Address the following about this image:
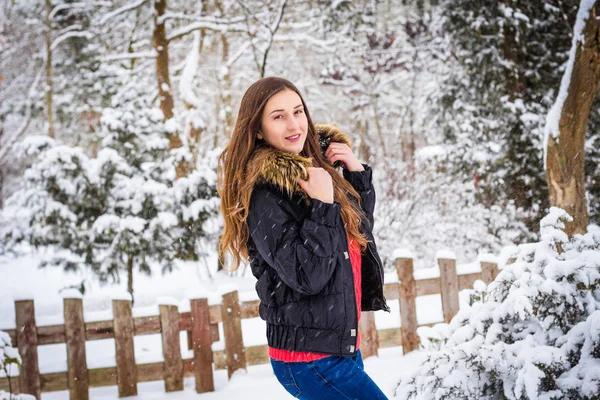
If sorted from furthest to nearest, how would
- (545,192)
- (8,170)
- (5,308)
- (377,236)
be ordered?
(8,170), (377,236), (545,192), (5,308)

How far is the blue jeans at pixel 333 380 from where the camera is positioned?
1.78 m

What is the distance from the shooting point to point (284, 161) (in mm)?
1846

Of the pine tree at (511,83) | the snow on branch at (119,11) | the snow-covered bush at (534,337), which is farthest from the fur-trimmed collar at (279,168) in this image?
the snow on branch at (119,11)

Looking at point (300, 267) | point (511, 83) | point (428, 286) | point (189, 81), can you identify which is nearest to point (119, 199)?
point (189, 81)

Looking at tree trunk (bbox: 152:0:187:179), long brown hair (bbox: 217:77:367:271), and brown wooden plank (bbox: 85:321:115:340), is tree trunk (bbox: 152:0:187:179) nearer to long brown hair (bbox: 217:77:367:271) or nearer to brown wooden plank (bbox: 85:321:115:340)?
brown wooden plank (bbox: 85:321:115:340)

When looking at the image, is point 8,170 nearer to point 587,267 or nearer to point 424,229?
point 424,229

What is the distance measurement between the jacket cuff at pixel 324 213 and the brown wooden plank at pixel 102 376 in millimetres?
3628

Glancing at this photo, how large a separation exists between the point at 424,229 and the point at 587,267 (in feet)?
24.1

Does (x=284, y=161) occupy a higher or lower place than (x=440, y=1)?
lower

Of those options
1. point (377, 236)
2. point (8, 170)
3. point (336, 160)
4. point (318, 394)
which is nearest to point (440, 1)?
point (377, 236)

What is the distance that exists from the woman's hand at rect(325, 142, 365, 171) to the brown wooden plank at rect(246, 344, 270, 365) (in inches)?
119

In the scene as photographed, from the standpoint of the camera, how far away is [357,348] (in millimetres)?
1946

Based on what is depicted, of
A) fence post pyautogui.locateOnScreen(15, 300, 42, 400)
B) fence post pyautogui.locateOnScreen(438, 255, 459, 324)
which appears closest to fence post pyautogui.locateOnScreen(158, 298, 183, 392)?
fence post pyautogui.locateOnScreen(15, 300, 42, 400)

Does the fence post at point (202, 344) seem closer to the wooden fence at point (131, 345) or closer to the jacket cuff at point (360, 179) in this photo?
the wooden fence at point (131, 345)
